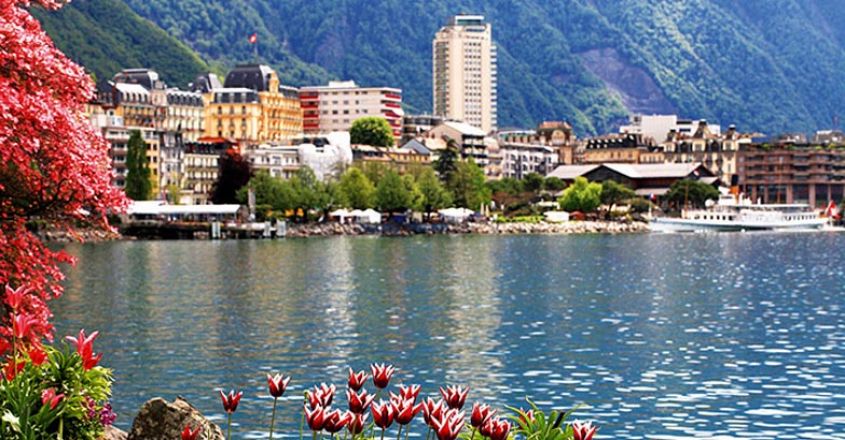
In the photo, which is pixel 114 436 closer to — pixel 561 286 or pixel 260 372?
pixel 260 372

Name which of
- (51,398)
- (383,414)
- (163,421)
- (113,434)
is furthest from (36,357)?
(113,434)

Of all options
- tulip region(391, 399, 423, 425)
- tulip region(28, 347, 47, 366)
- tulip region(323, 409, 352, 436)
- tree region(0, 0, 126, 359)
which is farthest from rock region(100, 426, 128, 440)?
tulip region(391, 399, 423, 425)

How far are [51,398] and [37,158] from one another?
859cm

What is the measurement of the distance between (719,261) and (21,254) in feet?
318

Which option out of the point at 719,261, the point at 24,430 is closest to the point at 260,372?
the point at 24,430

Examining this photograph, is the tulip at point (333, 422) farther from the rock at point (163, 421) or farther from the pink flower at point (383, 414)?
the rock at point (163, 421)

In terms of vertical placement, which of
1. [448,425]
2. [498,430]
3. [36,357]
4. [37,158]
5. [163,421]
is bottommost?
[163,421]

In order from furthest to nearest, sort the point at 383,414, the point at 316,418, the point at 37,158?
the point at 37,158, the point at 383,414, the point at 316,418

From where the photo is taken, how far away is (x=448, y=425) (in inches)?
554

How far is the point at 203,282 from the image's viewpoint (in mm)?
86875

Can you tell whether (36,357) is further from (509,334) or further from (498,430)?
(509,334)

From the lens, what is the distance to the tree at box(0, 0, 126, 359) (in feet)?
75.6

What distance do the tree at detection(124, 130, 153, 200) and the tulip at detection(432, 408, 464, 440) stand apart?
6671 inches

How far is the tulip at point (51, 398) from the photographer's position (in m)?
15.6
